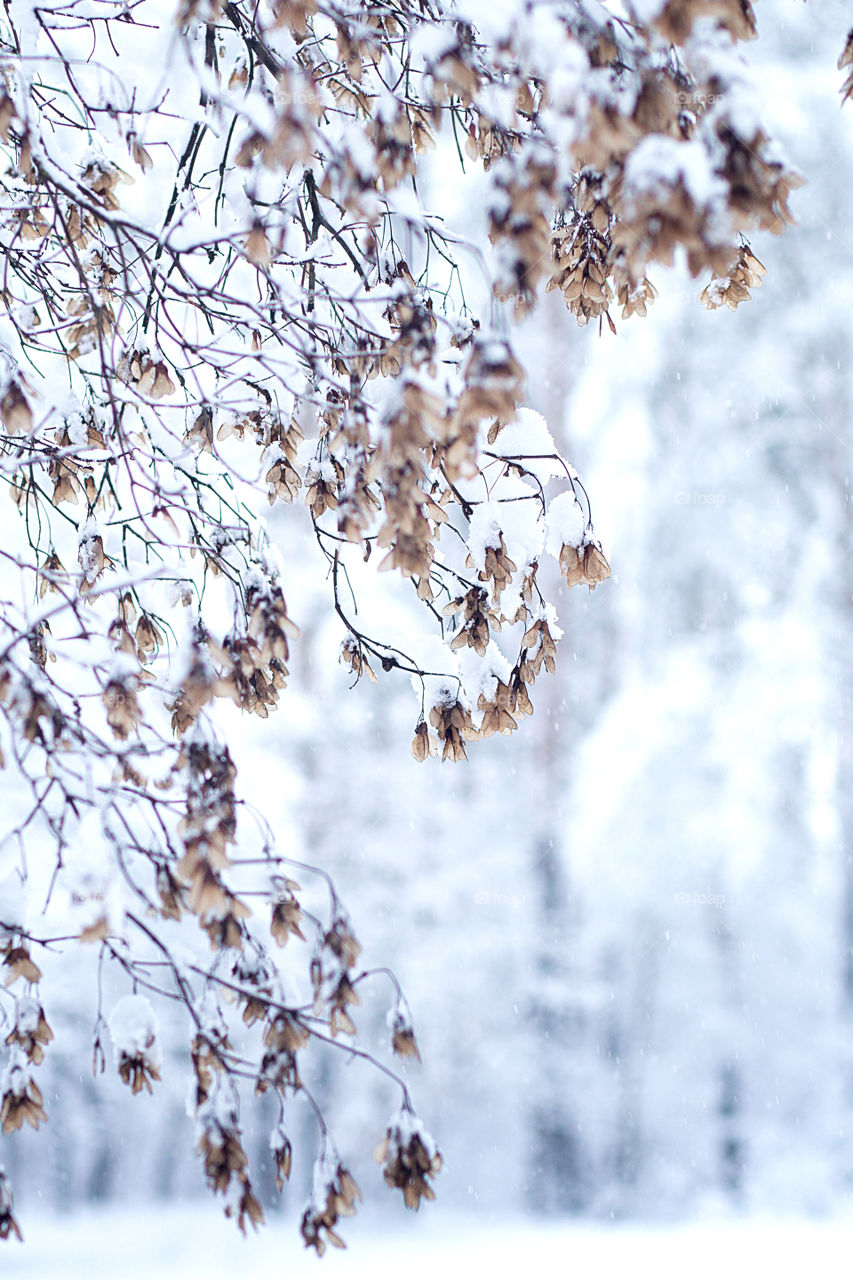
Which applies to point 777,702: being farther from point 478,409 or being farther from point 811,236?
point 478,409

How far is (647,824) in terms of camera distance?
11141mm

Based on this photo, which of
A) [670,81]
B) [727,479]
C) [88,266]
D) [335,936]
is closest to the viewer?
[670,81]

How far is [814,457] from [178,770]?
34.7 ft

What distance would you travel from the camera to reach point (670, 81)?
191cm

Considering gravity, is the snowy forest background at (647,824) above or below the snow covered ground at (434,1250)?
above

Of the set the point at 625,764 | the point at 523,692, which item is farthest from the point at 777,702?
the point at 523,692

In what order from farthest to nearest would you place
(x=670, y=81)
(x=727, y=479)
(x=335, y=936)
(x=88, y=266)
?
(x=727, y=479)
(x=88, y=266)
(x=335, y=936)
(x=670, y=81)

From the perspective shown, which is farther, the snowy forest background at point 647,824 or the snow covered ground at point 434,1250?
the snowy forest background at point 647,824

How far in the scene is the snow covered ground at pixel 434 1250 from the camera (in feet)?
34.1

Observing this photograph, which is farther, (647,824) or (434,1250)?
(434,1250)

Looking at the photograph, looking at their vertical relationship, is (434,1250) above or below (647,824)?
below

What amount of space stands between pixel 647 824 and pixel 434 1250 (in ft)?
16.8

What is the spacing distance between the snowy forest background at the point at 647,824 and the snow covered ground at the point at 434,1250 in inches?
19.1

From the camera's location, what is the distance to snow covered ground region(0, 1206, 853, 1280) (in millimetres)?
10406
